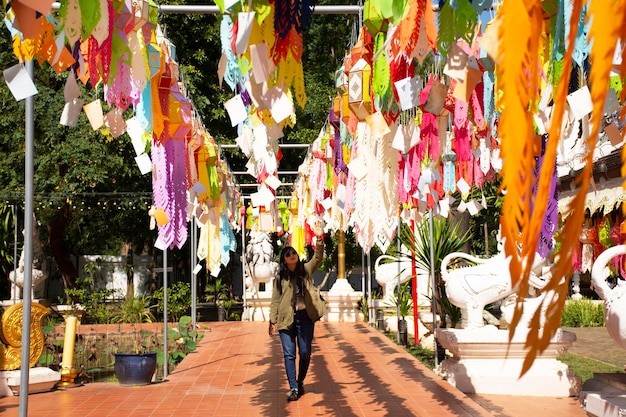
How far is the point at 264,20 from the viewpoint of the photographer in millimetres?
3164

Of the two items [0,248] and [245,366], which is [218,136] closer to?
[0,248]

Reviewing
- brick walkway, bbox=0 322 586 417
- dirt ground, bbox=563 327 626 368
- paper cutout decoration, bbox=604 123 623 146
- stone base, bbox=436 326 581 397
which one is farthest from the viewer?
dirt ground, bbox=563 327 626 368

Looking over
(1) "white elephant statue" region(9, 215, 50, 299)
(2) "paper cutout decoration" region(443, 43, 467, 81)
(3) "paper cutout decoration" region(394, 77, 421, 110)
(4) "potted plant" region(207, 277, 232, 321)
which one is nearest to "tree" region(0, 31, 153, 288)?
(1) "white elephant statue" region(9, 215, 50, 299)

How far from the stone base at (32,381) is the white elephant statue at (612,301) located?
17.5ft

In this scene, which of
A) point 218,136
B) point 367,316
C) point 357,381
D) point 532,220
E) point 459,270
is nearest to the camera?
point 532,220

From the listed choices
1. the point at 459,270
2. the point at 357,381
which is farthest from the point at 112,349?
the point at 459,270

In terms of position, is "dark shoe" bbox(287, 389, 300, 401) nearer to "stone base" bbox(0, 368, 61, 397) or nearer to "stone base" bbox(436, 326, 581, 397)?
"stone base" bbox(436, 326, 581, 397)

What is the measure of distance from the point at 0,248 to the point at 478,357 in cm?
1451

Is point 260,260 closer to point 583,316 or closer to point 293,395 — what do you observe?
point 583,316

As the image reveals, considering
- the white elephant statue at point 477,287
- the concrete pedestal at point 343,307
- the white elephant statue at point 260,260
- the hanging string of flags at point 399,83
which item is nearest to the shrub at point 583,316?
the concrete pedestal at point 343,307

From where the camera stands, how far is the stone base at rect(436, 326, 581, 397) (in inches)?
300

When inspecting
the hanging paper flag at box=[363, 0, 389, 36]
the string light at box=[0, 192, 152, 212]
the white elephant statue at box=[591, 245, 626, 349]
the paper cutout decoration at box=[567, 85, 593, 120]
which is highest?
the string light at box=[0, 192, 152, 212]

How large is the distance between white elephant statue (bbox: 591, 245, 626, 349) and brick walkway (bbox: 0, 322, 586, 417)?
4.85 feet

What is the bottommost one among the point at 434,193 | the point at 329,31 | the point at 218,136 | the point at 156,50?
the point at 434,193
